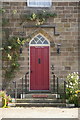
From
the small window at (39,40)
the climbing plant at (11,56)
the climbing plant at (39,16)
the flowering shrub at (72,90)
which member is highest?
the climbing plant at (39,16)

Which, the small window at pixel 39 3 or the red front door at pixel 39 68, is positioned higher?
the small window at pixel 39 3

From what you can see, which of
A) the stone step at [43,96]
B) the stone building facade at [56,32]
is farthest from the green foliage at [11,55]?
the stone step at [43,96]

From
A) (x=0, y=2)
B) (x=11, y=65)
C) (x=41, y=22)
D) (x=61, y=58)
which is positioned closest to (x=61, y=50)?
(x=61, y=58)

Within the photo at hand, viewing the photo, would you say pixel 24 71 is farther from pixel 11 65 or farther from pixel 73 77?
pixel 73 77

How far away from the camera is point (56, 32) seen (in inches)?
543

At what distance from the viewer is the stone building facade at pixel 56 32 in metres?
13.8

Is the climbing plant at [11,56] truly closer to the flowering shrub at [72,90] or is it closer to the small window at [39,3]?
the small window at [39,3]

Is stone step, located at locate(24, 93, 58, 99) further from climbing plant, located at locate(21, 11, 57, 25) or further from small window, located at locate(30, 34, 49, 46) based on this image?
climbing plant, located at locate(21, 11, 57, 25)

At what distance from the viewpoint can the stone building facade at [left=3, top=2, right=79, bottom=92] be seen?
13.8 metres

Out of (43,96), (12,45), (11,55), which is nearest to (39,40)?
(12,45)

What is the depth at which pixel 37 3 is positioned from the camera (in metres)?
14.1

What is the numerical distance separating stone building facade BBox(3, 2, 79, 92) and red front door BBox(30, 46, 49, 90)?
23 centimetres

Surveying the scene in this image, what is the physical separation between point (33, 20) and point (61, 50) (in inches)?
83.0

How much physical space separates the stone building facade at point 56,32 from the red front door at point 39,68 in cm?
23
